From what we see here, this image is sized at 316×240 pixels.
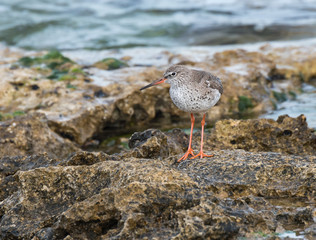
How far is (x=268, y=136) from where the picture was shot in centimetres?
611

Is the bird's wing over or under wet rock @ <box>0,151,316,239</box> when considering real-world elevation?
over

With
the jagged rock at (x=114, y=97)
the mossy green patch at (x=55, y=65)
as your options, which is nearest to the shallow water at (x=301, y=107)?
the jagged rock at (x=114, y=97)

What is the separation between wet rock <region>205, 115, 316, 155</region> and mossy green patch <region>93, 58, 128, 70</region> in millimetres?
4943

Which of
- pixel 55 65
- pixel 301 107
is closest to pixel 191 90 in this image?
pixel 301 107

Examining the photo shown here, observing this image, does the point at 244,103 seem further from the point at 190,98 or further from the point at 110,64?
the point at 190,98

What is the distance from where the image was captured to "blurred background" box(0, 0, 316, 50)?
1722cm

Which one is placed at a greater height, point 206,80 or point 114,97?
point 206,80

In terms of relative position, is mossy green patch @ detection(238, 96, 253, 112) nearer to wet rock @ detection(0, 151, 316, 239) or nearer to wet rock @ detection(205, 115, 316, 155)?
wet rock @ detection(205, 115, 316, 155)

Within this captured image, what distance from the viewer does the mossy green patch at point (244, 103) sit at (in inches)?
384

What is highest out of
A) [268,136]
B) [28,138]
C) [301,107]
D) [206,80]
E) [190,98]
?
[206,80]

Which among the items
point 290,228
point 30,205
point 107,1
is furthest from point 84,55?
point 107,1

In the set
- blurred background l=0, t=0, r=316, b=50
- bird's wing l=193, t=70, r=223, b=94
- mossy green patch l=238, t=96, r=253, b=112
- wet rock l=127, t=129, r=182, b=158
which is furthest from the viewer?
blurred background l=0, t=0, r=316, b=50

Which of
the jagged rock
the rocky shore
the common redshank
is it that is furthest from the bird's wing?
the jagged rock

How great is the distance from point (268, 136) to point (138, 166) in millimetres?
2471
